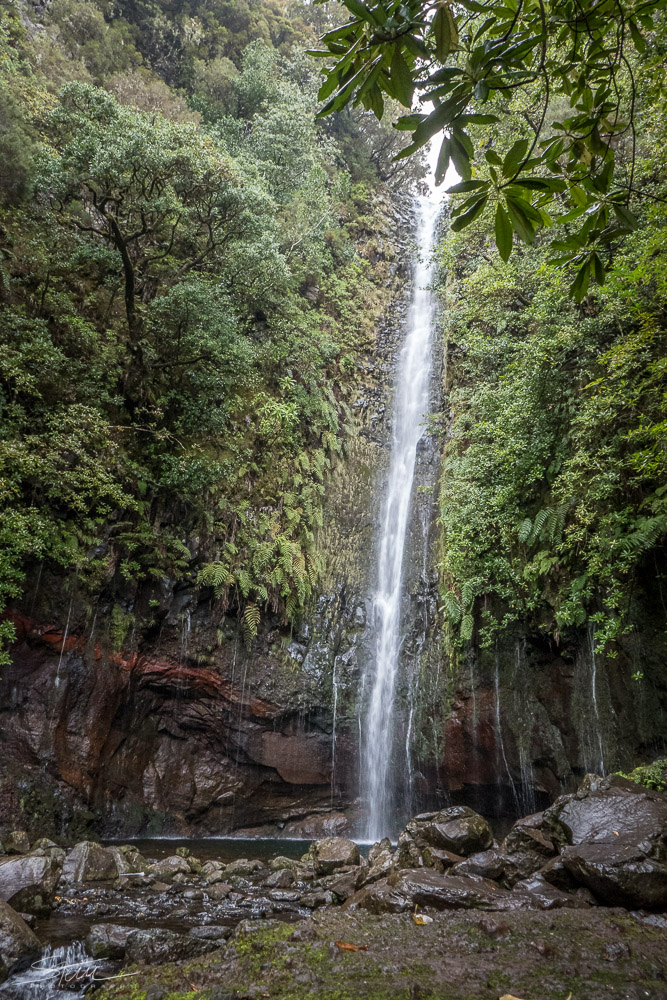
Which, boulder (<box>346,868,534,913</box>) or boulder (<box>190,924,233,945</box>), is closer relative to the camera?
boulder (<box>346,868,534,913</box>)

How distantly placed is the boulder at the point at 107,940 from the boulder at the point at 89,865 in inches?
80.0

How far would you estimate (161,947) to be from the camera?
4.14 m

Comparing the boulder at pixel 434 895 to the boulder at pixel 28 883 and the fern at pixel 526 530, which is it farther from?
the fern at pixel 526 530

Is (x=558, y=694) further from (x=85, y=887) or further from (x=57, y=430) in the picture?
(x=57, y=430)

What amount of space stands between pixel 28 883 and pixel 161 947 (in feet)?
6.42

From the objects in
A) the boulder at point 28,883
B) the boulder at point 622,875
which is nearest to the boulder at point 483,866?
the boulder at point 622,875

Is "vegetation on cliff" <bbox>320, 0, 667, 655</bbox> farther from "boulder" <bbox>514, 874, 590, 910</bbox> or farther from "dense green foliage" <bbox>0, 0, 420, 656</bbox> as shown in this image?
"dense green foliage" <bbox>0, 0, 420, 656</bbox>

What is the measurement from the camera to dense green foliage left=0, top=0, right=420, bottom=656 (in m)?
8.79

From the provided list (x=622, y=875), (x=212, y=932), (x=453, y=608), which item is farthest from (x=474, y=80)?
(x=453, y=608)

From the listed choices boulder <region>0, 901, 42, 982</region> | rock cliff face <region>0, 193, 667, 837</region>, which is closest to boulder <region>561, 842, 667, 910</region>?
rock cliff face <region>0, 193, 667, 837</region>

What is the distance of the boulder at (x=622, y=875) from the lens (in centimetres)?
392

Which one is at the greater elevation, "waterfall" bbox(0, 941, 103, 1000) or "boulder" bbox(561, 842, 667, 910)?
"boulder" bbox(561, 842, 667, 910)

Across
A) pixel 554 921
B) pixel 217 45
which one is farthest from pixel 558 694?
pixel 217 45

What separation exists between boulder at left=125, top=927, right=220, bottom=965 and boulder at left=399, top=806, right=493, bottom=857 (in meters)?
2.57
